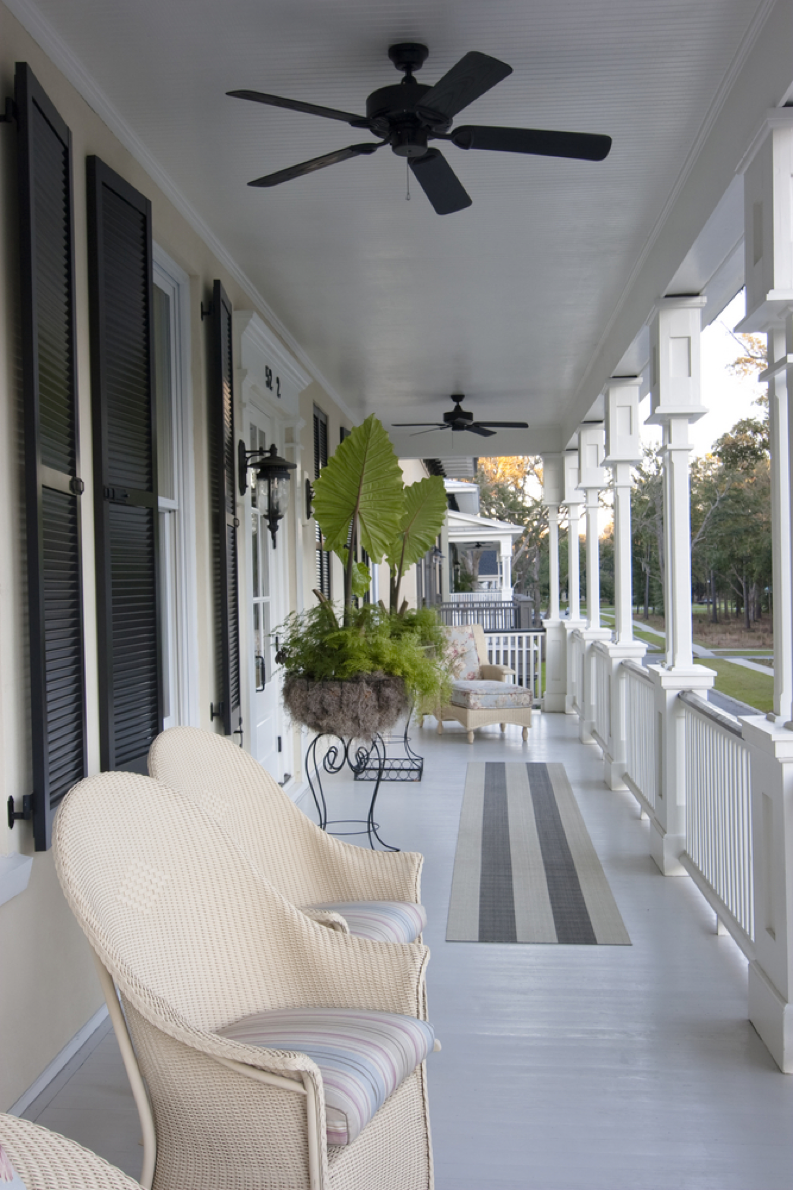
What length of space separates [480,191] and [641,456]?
7.61 ft

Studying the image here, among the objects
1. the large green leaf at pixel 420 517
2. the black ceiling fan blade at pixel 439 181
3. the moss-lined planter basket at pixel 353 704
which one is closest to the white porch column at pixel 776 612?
the black ceiling fan blade at pixel 439 181

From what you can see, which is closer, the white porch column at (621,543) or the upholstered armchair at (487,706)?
the white porch column at (621,543)

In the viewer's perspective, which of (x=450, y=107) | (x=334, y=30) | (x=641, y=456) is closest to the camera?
(x=450, y=107)

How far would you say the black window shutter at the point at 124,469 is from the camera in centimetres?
280

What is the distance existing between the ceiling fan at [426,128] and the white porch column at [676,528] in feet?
5.61

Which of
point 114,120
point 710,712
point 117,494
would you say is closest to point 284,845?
point 117,494

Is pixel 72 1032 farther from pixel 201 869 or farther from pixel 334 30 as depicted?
pixel 334 30

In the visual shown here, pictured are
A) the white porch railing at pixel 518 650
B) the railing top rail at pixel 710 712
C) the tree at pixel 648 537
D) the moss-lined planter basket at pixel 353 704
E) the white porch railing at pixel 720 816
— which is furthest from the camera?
the white porch railing at pixel 518 650

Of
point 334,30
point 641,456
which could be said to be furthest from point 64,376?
point 641,456

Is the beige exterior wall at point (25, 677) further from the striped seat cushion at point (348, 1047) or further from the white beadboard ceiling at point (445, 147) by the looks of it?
the striped seat cushion at point (348, 1047)

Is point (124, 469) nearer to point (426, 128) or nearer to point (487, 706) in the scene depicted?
point (426, 128)

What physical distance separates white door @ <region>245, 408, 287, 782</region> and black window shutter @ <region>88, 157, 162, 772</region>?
65.8 inches

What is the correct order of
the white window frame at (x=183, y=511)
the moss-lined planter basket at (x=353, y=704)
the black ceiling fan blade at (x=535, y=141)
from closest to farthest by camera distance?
the black ceiling fan blade at (x=535, y=141) → the white window frame at (x=183, y=511) → the moss-lined planter basket at (x=353, y=704)

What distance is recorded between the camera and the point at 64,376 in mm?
2555
